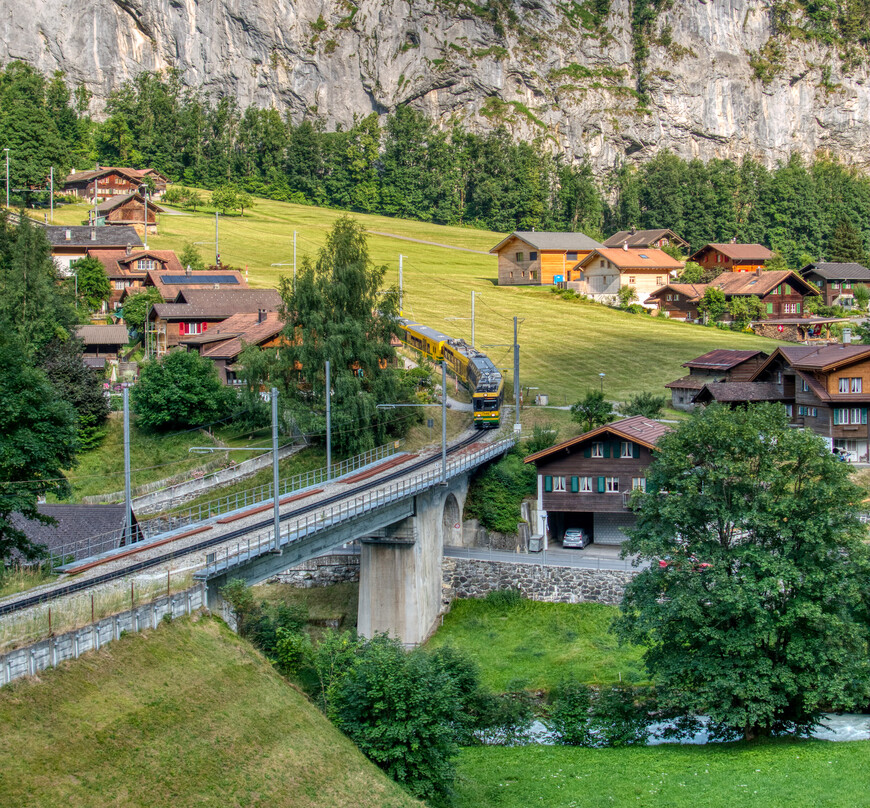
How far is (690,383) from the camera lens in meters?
71.5

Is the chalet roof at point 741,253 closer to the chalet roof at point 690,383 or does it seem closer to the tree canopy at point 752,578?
the chalet roof at point 690,383

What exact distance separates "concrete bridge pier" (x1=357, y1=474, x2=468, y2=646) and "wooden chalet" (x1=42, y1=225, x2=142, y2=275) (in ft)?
209

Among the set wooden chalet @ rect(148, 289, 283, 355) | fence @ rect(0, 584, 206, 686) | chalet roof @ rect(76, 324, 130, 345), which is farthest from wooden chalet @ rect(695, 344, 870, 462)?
chalet roof @ rect(76, 324, 130, 345)

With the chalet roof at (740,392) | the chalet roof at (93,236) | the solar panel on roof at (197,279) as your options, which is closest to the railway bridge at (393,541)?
the chalet roof at (740,392)

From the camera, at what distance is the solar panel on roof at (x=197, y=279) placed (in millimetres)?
95375

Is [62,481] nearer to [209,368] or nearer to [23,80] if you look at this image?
[209,368]

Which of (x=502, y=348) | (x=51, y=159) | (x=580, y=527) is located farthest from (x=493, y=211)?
(x=580, y=527)

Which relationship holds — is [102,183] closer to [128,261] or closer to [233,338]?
[128,261]

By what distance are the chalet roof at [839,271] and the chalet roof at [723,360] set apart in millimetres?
48592

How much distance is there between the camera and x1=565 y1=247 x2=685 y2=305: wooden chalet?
112750 mm

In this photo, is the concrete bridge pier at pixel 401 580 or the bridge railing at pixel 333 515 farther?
the concrete bridge pier at pixel 401 580

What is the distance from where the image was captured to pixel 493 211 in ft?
561

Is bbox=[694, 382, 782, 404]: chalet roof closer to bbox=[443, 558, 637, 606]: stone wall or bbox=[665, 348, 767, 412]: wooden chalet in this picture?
bbox=[665, 348, 767, 412]: wooden chalet

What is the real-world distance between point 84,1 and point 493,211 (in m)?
88.0
